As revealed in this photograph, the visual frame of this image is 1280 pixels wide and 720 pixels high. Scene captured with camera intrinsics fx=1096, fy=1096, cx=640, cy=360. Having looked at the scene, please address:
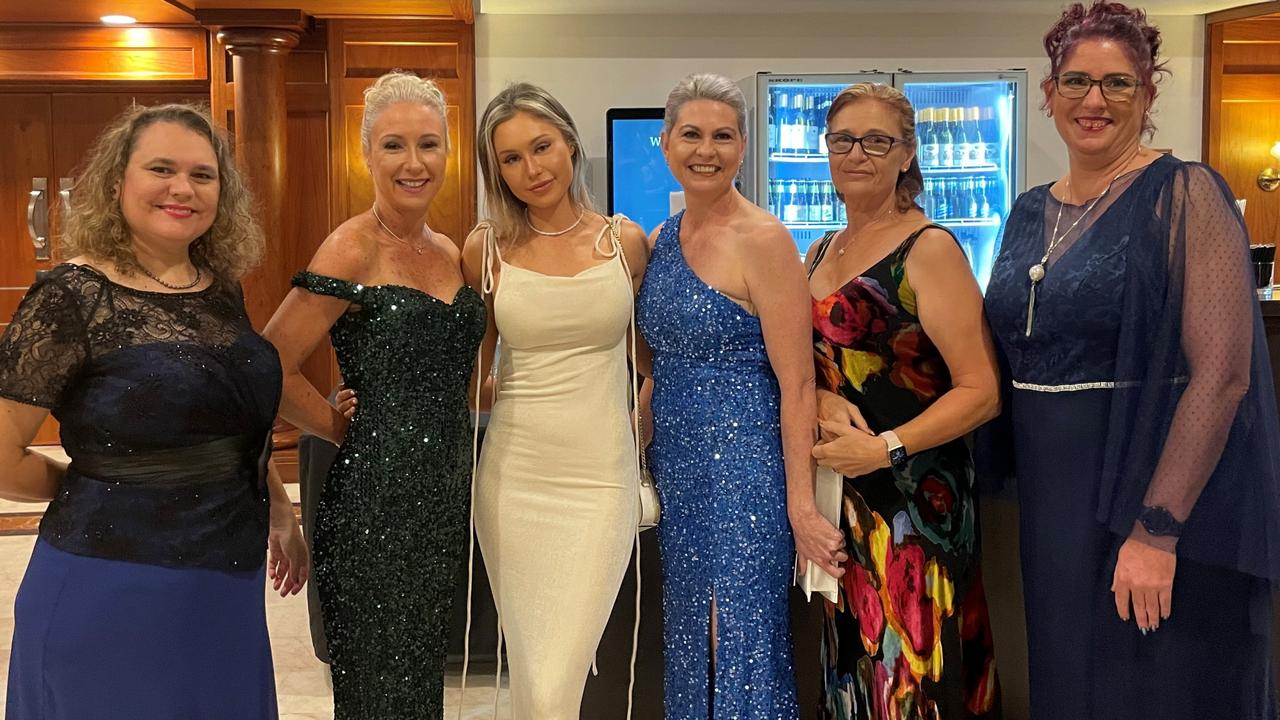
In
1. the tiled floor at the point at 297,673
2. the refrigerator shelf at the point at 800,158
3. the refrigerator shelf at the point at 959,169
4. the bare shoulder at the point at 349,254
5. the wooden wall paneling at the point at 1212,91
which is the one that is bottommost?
the tiled floor at the point at 297,673

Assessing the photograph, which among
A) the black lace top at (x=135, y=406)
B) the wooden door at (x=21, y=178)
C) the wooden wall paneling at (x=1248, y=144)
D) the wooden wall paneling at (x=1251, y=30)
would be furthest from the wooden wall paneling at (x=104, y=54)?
the wooden wall paneling at (x=1248, y=144)

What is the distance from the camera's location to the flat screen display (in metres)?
7.31

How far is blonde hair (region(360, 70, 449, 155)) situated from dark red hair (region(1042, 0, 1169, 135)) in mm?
1273

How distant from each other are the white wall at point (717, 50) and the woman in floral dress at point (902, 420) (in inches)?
202

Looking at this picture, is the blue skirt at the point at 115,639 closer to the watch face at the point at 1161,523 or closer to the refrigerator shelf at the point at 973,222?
the watch face at the point at 1161,523

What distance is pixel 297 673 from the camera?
4035 mm

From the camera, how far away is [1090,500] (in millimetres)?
2164

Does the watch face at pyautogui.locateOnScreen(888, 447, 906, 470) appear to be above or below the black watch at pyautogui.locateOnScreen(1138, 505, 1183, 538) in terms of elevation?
above

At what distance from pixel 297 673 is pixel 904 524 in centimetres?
263

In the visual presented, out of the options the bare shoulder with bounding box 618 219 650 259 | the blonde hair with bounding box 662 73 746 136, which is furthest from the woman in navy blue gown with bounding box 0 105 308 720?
the blonde hair with bounding box 662 73 746 136

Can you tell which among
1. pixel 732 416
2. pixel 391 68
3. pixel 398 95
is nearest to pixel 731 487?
pixel 732 416

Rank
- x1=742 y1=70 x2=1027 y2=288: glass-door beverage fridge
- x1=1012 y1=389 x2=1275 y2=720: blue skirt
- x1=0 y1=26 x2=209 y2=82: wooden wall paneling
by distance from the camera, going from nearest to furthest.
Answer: x1=1012 y1=389 x2=1275 y2=720: blue skirt < x1=742 y1=70 x2=1027 y2=288: glass-door beverage fridge < x1=0 y1=26 x2=209 y2=82: wooden wall paneling

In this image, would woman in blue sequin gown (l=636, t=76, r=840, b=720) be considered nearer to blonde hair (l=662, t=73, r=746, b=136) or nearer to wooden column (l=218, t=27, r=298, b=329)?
blonde hair (l=662, t=73, r=746, b=136)

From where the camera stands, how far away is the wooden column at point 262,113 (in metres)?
6.63
